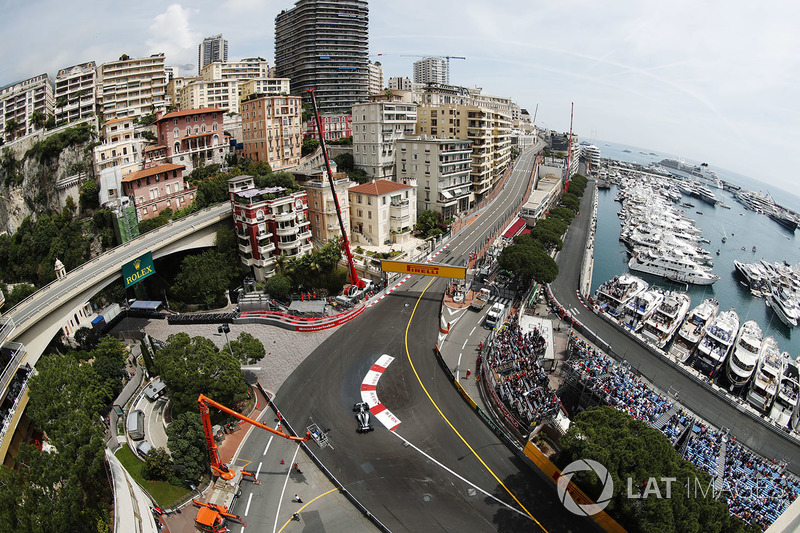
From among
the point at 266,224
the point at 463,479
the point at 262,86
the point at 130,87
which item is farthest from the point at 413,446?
the point at 262,86

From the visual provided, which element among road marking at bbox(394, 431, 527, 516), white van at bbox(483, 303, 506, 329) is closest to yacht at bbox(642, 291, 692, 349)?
white van at bbox(483, 303, 506, 329)

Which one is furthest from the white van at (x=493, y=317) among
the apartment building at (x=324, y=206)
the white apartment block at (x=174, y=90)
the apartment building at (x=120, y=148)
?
the white apartment block at (x=174, y=90)

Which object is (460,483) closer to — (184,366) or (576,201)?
(184,366)

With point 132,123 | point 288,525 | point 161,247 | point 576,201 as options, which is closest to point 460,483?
point 288,525

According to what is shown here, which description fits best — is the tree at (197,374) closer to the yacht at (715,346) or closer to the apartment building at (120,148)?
the apartment building at (120,148)

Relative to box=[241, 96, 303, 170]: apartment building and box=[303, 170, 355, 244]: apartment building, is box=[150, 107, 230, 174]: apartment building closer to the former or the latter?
box=[241, 96, 303, 170]: apartment building
